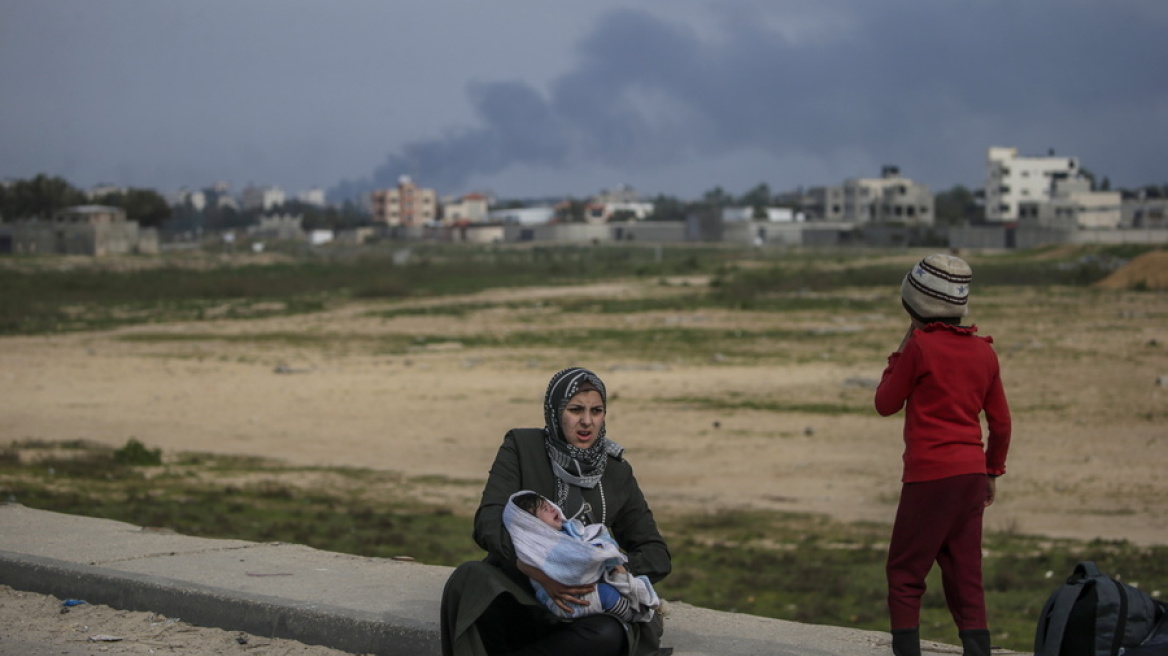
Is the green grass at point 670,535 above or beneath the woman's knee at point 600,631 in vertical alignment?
beneath

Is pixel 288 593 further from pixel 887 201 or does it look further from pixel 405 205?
pixel 405 205

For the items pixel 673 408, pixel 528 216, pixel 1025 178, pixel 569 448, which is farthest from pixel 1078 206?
pixel 569 448

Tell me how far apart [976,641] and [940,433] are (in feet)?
2.34

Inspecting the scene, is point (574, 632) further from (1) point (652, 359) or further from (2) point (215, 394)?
(1) point (652, 359)

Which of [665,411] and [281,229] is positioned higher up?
[281,229]

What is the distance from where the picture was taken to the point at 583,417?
14.2 feet

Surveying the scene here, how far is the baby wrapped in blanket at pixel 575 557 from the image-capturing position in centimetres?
414

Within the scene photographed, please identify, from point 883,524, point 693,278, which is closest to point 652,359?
point 883,524

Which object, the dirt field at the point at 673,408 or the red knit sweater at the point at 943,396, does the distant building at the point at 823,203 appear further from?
the red knit sweater at the point at 943,396

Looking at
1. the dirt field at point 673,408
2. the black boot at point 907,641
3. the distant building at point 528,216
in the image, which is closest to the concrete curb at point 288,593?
the black boot at point 907,641

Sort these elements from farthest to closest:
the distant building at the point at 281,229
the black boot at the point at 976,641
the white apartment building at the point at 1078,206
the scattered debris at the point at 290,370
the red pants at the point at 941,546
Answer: the distant building at the point at 281,229 < the white apartment building at the point at 1078,206 < the scattered debris at the point at 290,370 < the black boot at the point at 976,641 < the red pants at the point at 941,546

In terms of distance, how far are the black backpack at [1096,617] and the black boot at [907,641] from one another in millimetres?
445

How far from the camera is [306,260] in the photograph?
7962cm

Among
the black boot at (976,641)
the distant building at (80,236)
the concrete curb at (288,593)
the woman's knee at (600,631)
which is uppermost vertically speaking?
the distant building at (80,236)
